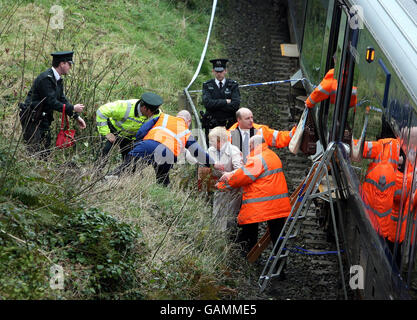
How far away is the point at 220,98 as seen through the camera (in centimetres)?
1000

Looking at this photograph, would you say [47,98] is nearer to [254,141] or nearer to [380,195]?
[254,141]

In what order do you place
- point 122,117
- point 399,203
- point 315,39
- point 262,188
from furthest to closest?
1. point 315,39
2. point 122,117
3. point 262,188
4. point 399,203

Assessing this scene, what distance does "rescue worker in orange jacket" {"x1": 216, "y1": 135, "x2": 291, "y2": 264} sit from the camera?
23.8ft

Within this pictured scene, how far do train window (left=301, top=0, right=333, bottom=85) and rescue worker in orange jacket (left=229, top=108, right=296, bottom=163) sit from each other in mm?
1853

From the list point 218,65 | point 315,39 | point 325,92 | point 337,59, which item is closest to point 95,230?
point 325,92

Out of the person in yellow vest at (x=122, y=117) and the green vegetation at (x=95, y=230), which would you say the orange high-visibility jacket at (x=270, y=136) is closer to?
the green vegetation at (x=95, y=230)

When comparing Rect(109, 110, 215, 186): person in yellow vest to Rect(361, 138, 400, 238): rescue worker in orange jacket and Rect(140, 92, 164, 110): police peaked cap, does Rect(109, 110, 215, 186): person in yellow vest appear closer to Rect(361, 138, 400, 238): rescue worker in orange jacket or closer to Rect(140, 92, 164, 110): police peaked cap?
Rect(140, 92, 164, 110): police peaked cap

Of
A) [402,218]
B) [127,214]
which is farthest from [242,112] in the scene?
[402,218]

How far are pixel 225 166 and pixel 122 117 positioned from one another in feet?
5.21

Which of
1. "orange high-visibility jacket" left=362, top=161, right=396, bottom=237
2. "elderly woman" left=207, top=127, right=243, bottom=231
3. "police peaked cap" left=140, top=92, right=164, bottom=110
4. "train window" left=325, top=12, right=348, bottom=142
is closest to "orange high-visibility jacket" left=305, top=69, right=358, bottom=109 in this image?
"train window" left=325, top=12, right=348, bottom=142

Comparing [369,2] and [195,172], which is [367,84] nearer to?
[369,2]

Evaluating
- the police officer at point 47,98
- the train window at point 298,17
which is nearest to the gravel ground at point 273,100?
the train window at point 298,17

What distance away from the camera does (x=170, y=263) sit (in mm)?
6125

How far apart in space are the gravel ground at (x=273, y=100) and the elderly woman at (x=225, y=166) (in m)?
0.68
